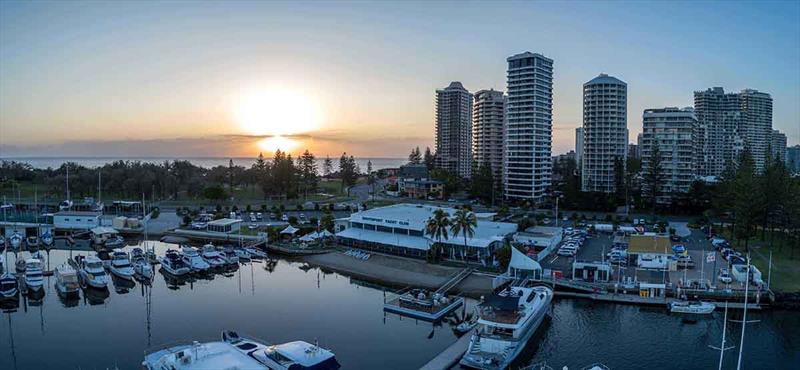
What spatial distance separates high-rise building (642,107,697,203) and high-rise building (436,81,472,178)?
182 ft

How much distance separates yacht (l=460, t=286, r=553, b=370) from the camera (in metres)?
26.9

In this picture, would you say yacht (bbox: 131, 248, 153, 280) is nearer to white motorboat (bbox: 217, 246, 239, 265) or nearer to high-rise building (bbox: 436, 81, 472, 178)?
white motorboat (bbox: 217, 246, 239, 265)

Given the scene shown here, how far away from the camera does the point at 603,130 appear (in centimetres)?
9625

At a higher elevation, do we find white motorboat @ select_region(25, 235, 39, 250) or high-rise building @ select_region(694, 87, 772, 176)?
high-rise building @ select_region(694, 87, 772, 176)

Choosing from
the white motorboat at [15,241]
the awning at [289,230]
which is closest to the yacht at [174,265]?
the awning at [289,230]

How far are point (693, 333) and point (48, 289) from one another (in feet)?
152

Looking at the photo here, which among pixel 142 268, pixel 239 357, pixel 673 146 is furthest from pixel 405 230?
pixel 673 146

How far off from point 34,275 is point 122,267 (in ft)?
20.3

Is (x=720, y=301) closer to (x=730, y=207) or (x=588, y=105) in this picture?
(x=730, y=207)

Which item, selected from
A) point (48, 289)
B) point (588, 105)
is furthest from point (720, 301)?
point (588, 105)

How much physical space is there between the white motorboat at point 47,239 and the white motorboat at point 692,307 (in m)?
61.1

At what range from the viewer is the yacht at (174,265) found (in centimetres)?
4659

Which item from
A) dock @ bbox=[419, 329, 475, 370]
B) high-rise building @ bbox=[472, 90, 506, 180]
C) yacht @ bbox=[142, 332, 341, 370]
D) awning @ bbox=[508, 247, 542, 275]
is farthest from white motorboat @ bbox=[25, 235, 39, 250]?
high-rise building @ bbox=[472, 90, 506, 180]

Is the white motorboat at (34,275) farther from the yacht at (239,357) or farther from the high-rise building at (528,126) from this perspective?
the high-rise building at (528,126)
